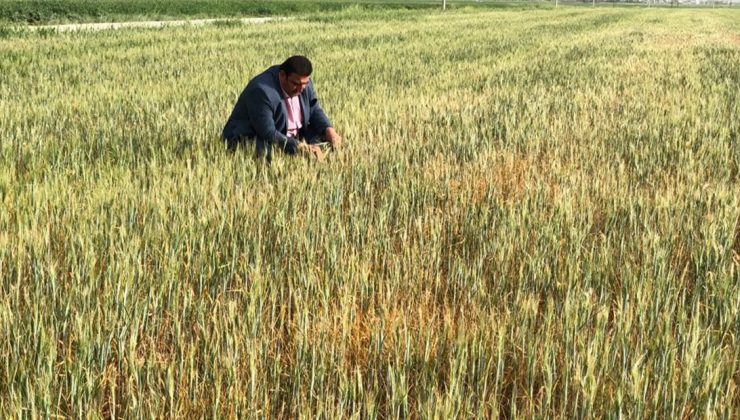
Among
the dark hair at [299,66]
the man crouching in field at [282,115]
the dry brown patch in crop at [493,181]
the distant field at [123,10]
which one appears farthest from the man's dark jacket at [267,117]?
the distant field at [123,10]

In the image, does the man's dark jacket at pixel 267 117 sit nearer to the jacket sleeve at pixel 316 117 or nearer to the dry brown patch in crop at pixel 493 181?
the jacket sleeve at pixel 316 117

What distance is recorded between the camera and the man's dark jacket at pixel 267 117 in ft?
14.6

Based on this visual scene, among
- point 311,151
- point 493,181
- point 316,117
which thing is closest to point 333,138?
point 316,117

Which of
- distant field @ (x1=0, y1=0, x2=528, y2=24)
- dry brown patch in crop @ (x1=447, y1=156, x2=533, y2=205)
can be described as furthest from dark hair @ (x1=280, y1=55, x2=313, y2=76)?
distant field @ (x1=0, y1=0, x2=528, y2=24)

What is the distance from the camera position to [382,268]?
2504 millimetres

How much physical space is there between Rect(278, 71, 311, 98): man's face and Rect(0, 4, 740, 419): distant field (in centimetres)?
51

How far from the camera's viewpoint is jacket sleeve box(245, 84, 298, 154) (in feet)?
14.6

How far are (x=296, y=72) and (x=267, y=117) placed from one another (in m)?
0.37

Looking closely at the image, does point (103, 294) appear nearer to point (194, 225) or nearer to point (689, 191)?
point (194, 225)

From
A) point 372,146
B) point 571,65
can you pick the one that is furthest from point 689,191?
point 571,65

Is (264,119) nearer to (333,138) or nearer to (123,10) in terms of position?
(333,138)

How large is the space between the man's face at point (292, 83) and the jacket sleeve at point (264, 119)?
0.17 m

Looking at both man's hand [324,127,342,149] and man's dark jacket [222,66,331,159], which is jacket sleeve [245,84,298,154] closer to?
man's dark jacket [222,66,331,159]

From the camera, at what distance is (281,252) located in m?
2.66
